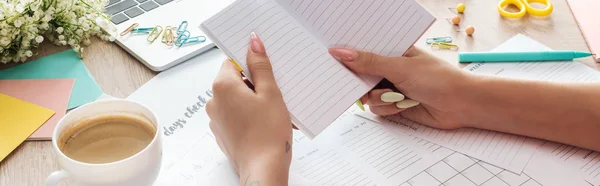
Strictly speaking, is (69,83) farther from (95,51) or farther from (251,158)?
(251,158)

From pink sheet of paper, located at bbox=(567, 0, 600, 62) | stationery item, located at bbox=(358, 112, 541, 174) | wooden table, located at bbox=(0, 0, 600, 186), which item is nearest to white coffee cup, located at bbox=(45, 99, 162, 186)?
wooden table, located at bbox=(0, 0, 600, 186)

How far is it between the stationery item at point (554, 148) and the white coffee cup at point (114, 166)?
0.45 metres

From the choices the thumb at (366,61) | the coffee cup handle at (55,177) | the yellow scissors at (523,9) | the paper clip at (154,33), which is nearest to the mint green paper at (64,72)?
the paper clip at (154,33)

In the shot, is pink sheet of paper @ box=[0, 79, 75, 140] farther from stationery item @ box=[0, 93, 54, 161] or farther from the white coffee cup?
the white coffee cup

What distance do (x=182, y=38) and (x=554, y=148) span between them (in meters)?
0.57

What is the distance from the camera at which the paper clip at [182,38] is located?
94 cm

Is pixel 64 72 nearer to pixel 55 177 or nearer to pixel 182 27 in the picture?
pixel 182 27

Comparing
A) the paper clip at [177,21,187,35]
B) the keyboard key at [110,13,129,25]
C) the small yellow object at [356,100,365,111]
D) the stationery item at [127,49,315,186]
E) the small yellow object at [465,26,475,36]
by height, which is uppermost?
the small yellow object at [465,26,475,36]

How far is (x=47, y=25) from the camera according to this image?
3.00ft

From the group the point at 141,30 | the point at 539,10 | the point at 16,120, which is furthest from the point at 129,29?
the point at 539,10

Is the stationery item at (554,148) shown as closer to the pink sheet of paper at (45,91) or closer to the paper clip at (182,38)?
the paper clip at (182,38)

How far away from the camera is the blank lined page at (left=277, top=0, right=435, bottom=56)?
0.77 metres

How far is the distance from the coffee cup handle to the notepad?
0.23 m

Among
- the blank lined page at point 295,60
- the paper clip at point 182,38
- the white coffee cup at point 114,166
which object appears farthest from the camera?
the paper clip at point 182,38
